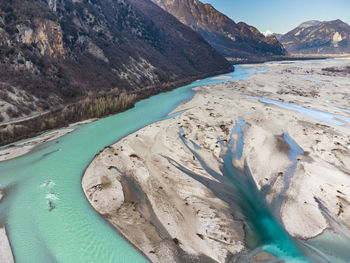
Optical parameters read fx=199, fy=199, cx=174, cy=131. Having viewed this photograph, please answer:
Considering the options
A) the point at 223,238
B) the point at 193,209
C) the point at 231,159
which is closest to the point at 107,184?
the point at 193,209

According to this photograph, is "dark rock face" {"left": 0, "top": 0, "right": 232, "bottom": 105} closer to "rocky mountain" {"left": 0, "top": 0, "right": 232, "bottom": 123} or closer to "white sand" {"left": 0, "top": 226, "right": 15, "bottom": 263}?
"rocky mountain" {"left": 0, "top": 0, "right": 232, "bottom": 123}

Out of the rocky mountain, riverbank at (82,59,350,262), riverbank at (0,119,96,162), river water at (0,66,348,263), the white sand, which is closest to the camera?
the white sand

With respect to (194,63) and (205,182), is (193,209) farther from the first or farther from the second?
(194,63)

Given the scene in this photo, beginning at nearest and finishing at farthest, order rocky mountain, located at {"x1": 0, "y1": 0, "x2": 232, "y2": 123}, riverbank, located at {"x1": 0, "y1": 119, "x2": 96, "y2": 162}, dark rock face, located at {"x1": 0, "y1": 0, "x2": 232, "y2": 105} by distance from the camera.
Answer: riverbank, located at {"x1": 0, "y1": 119, "x2": 96, "y2": 162}, rocky mountain, located at {"x1": 0, "y1": 0, "x2": 232, "y2": 123}, dark rock face, located at {"x1": 0, "y1": 0, "x2": 232, "y2": 105}

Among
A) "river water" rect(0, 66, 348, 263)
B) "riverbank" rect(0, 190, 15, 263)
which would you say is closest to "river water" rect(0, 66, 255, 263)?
"river water" rect(0, 66, 348, 263)

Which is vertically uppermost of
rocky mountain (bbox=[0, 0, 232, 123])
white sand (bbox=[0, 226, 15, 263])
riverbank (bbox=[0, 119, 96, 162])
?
rocky mountain (bbox=[0, 0, 232, 123])

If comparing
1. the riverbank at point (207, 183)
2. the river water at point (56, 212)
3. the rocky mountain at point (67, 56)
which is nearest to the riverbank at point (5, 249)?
the river water at point (56, 212)
